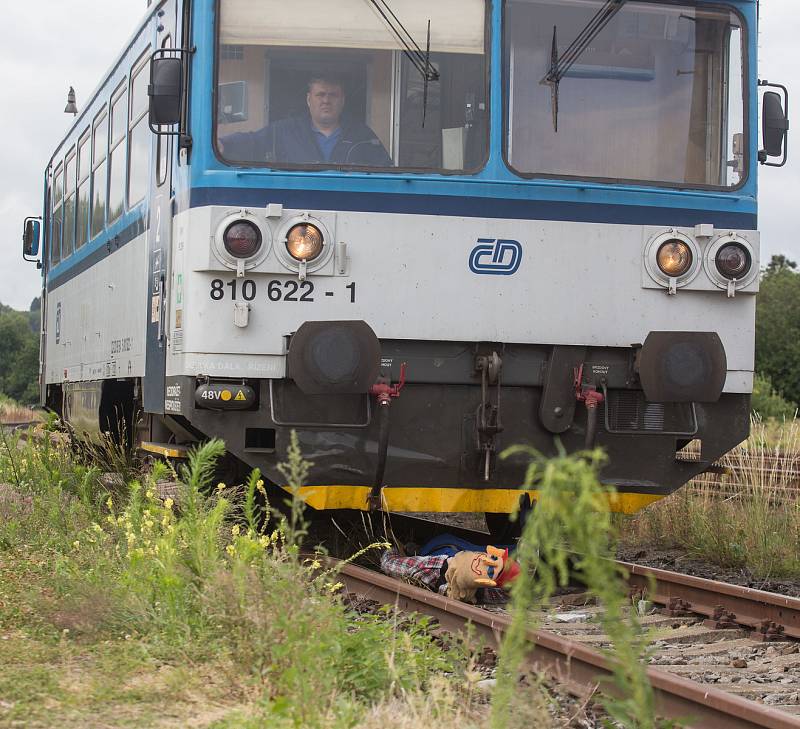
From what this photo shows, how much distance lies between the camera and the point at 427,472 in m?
7.07

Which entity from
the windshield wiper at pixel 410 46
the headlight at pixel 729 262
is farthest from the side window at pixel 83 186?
the headlight at pixel 729 262

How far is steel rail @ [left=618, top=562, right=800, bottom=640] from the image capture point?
20.3 feet

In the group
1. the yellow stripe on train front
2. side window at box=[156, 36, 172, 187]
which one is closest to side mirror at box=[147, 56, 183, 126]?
side window at box=[156, 36, 172, 187]

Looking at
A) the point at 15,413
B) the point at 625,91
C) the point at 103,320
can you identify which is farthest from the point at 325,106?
the point at 15,413

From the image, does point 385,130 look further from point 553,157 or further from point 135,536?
point 135,536

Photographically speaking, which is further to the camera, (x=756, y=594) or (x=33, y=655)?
(x=756, y=594)

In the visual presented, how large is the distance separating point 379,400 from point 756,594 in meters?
2.11

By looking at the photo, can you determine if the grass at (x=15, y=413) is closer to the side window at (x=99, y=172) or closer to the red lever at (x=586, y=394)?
the side window at (x=99, y=172)

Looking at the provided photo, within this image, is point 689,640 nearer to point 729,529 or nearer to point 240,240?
point 240,240

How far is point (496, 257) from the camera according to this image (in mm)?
7043

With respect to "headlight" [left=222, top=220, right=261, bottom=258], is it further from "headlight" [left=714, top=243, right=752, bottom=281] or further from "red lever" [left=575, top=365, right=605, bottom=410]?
"headlight" [left=714, top=243, right=752, bottom=281]

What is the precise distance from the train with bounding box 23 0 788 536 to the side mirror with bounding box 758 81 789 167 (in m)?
0.10

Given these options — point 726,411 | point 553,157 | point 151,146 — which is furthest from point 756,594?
point 151,146

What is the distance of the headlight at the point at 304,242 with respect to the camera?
6.79m
